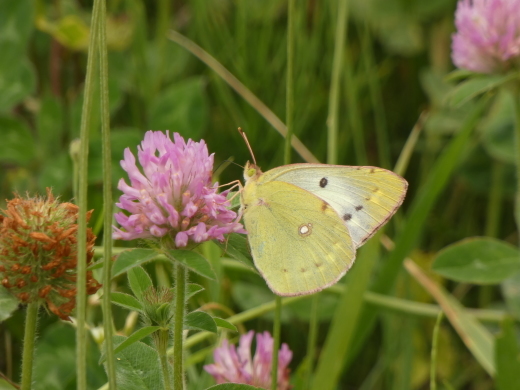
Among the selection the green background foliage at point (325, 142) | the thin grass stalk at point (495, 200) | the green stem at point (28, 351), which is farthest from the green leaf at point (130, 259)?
the thin grass stalk at point (495, 200)

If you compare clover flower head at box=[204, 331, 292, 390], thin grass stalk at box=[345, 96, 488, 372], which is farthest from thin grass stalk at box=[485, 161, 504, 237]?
clover flower head at box=[204, 331, 292, 390]

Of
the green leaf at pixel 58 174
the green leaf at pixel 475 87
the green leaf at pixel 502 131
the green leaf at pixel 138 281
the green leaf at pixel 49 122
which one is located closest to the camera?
the green leaf at pixel 138 281

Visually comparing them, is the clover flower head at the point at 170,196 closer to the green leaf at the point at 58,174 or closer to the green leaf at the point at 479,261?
the green leaf at the point at 479,261

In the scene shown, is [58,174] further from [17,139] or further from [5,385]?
[5,385]

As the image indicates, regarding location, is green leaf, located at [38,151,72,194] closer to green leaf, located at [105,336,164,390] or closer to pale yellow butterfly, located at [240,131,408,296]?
pale yellow butterfly, located at [240,131,408,296]

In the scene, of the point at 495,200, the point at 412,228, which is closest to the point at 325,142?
the point at 495,200

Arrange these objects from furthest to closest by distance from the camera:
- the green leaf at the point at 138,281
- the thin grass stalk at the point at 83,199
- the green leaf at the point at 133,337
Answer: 1. the green leaf at the point at 138,281
2. the green leaf at the point at 133,337
3. the thin grass stalk at the point at 83,199
